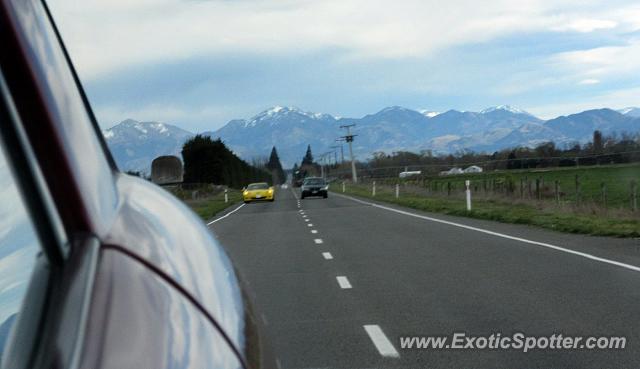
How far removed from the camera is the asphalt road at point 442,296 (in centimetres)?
679

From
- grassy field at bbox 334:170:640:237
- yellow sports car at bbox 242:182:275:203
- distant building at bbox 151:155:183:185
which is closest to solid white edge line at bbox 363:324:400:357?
distant building at bbox 151:155:183:185

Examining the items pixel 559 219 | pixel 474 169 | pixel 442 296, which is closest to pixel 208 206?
pixel 559 219

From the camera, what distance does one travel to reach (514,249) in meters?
15.4

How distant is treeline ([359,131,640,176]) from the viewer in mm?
93125

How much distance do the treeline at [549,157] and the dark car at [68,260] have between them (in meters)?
83.3

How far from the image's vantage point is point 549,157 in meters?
118

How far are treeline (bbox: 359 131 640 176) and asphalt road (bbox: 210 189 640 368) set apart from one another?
228 feet

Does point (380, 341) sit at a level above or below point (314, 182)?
above

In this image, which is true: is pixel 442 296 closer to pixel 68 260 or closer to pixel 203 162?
pixel 68 260

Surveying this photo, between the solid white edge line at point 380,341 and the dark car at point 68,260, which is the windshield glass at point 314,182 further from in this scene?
the dark car at point 68,260

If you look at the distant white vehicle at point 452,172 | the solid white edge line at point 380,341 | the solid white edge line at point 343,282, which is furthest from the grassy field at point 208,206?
the distant white vehicle at point 452,172

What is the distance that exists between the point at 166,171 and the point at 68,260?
87.3 inches

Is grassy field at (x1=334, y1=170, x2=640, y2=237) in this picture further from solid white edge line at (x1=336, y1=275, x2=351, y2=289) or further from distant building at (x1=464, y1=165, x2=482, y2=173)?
distant building at (x1=464, y1=165, x2=482, y2=173)

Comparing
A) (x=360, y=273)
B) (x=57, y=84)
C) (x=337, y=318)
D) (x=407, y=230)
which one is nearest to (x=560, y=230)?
(x=407, y=230)
